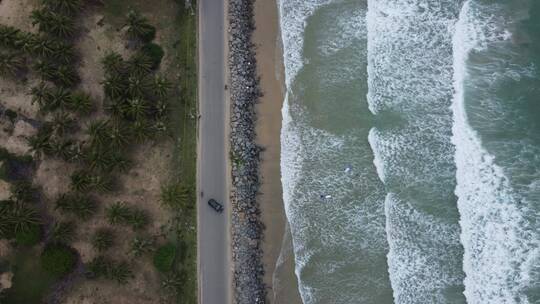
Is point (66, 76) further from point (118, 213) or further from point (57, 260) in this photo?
point (57, 260)

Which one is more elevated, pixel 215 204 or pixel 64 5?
pixel 64 5

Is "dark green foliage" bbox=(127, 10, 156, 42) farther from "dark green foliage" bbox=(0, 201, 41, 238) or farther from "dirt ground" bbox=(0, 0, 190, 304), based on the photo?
"dark green foliage" bbox=(0, 201, 41, 238)

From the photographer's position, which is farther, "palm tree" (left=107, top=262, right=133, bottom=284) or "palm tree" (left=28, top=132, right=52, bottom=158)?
"palm tree" (left=28, top=132, right=52, bottom=158)

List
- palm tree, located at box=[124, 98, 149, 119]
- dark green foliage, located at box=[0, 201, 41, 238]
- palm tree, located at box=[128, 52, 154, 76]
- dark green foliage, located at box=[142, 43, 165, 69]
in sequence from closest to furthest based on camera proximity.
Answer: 1. dark green foliage, located at box=[0, 201, 41, 238]
2. palm tree, located at box=[124, 98, 149, 119]
3. palm tree, located at box=[128, 52, 154, 76]
4. dark green foliage, located at box=[142, 43, 165, 69]

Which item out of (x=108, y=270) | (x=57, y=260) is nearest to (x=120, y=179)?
(x=108, y=270)

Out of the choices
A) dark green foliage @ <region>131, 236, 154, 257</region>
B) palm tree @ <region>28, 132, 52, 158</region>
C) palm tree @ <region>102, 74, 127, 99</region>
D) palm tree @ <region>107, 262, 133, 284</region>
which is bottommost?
palm tree @ <region>107, 262, 133, 284</region>

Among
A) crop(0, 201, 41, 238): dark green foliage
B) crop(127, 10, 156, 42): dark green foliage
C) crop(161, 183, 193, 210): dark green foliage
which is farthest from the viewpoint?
crop(127, 10, 156, 42): dark green foliage

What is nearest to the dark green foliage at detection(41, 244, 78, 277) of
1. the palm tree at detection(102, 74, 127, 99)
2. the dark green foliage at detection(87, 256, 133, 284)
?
the dark green foliage at detection(87, 256, 133, 284)
